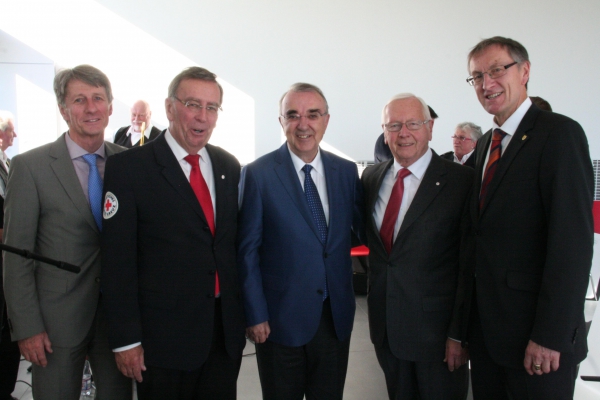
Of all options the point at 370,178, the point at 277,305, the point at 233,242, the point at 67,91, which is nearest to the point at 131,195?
the point at 233,242

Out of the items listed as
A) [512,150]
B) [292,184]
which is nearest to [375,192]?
[292,184]

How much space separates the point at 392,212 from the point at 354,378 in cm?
179

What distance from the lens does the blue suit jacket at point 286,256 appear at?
5.75 feet

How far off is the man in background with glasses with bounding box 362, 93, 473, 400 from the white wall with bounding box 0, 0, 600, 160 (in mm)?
4046

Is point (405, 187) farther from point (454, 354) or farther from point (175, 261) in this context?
point (175, 261)

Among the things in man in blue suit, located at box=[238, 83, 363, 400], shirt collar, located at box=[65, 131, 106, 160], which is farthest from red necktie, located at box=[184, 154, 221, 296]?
shirt collar, located at box=[65, 131, 106, 160]

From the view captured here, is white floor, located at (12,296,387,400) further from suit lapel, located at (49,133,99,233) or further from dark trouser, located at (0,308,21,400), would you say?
suit lapel, located at (49,133,99,233)

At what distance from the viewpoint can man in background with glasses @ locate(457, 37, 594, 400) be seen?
4.39ft

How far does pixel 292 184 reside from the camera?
5.91 ft

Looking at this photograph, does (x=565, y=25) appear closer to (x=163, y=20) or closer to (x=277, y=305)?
(x=163, y=20)

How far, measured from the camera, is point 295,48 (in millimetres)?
5594

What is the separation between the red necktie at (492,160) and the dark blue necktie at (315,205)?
61 cm

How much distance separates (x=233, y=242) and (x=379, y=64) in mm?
4687

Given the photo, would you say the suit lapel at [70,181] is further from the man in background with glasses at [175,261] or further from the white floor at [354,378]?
the white floor at [354,378]
